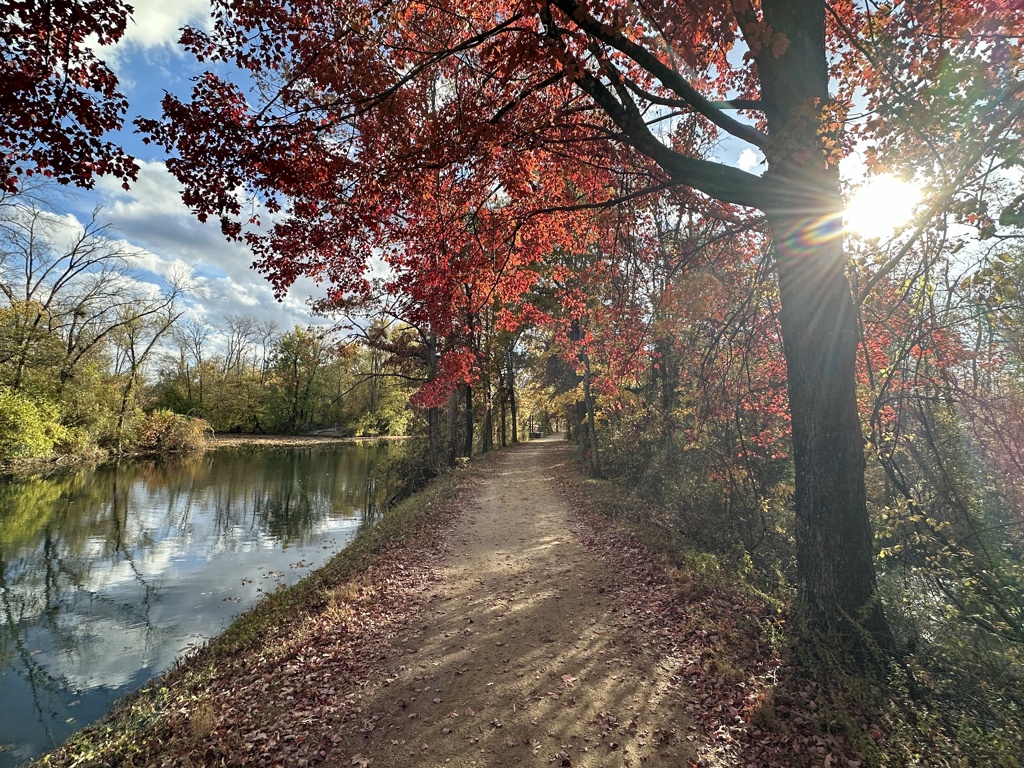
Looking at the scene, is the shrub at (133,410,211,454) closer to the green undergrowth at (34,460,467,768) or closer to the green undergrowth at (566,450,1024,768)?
the green undergrowth at (34,460,467,768)

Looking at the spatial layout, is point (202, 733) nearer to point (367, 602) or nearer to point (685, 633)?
point (367, 602)

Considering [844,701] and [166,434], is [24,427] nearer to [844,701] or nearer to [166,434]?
[166,434]

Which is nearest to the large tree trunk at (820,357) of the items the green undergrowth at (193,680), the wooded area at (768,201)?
the wooded area at (768,201)

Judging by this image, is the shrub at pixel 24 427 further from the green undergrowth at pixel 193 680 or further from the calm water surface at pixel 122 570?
the green undergrowth at pixel 193 680

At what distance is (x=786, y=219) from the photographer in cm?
410

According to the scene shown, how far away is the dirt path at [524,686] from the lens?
11.0 feet

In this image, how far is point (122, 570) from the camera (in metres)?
9.70

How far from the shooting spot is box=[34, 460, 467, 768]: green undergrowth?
372 cm

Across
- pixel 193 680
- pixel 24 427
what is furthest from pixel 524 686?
pixel 24 427

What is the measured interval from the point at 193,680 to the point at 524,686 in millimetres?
3446

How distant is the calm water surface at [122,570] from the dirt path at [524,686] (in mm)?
3874

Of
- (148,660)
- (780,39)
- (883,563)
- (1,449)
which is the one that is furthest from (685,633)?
(1,449)

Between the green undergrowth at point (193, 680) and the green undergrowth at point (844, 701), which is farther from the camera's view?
the green undergrowth at point (193, 680)

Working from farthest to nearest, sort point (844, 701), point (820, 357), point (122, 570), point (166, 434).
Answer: point (166, 434) < point (122, 570) < point (820, 357) < point (844, 701)
